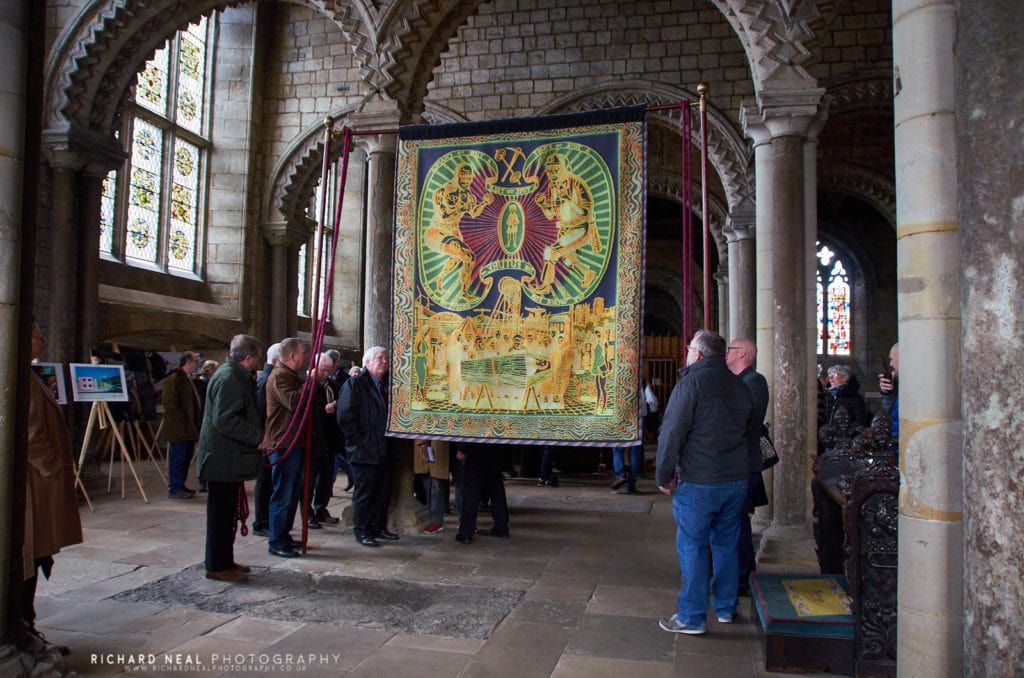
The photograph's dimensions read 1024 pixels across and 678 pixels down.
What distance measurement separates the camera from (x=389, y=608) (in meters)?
3.95

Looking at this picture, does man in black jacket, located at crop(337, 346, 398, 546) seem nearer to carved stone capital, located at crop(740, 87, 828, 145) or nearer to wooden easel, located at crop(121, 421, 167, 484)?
wooden easel, located at crop(121, 421, 167, 484)

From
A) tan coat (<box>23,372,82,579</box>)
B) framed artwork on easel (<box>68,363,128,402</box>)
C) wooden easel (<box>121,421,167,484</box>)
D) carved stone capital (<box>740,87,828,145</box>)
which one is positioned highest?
carved stone capital (<box>740,87,828,145</box>)

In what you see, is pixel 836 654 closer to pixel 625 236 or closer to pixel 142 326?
pixel 625 236

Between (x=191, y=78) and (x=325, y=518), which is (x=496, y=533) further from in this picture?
(x=191, y=78)

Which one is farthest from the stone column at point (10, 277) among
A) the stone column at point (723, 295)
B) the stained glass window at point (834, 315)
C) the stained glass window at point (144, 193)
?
the stained glass window at point (834, 315)

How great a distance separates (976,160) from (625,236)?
2.70 meters

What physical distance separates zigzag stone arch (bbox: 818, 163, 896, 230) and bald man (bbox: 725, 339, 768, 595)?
10.3 metres

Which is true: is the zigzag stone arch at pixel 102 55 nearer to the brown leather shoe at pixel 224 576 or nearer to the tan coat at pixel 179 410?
the tan coat at pixel 179 410

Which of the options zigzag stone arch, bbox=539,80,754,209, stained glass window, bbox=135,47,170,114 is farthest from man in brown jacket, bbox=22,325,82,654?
zigzag stone arch, bbox=539,80,754,209

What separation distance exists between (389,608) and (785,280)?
387cm

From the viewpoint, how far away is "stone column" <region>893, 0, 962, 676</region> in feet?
7.47

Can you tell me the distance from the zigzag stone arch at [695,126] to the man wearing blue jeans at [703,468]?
27.5 ft

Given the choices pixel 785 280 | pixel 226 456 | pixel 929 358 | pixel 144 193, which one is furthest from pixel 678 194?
pixel 929 358

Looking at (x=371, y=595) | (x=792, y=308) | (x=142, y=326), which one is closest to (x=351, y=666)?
(x=371, y=595)
